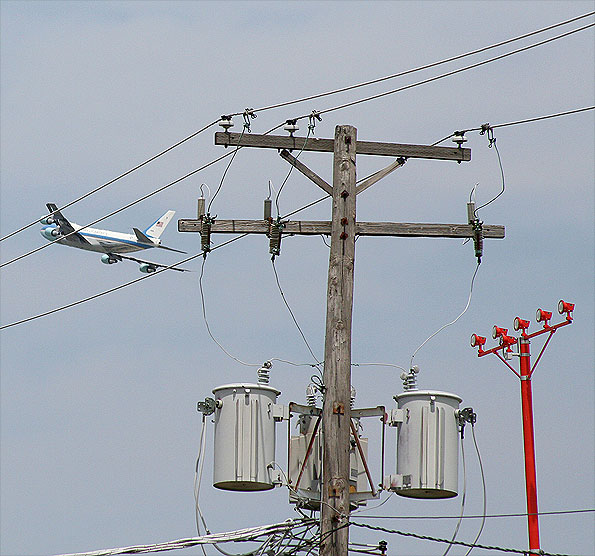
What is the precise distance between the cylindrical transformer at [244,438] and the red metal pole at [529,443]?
264 inches

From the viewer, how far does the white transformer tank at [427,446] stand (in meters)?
14.6

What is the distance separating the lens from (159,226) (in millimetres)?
82438

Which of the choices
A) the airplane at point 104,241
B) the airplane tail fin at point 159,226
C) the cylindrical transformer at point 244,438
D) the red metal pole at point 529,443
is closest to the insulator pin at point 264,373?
the cylindrical transformer at point 244,438

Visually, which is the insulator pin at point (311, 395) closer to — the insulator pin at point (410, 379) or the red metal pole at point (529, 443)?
the insulator pin at point (410, 379)

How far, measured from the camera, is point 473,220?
51.1 feet

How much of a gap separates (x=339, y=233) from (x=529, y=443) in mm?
9714

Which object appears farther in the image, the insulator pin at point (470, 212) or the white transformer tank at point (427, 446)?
the insulator pin at point (470, 212)

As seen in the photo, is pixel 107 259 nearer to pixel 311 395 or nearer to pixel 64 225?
pixel 64 225

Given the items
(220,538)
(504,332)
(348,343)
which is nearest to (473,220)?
(348,343)

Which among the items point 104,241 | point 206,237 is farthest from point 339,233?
point 104,241

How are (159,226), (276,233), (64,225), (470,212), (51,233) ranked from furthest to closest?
(159,226) → (64,225) → (51,233) → (470,212) → (276,233)

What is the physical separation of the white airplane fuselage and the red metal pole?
4092 cm

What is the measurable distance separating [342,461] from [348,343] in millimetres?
1214

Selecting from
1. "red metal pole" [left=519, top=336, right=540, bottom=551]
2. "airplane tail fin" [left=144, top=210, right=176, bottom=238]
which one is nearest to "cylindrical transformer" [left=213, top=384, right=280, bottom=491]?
"red metal pole" [left=519, top=336, right=540, bottom=551]
